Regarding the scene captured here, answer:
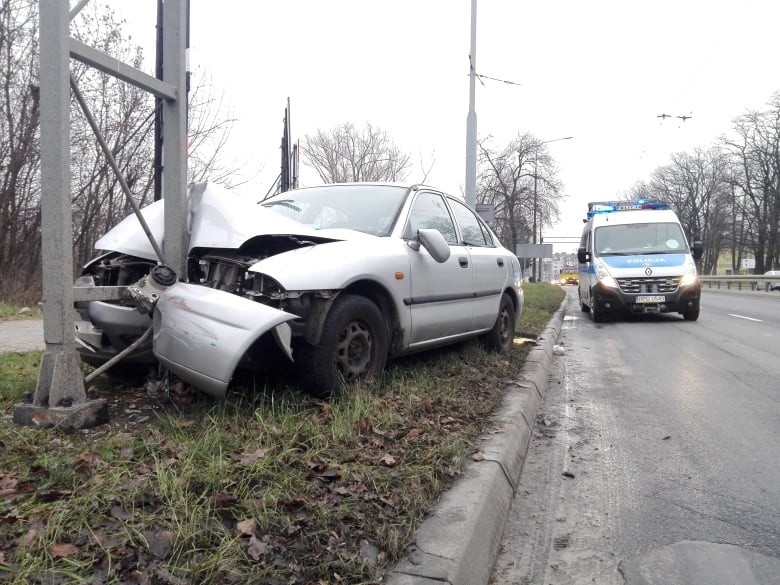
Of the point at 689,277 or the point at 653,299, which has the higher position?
the point at 689,277

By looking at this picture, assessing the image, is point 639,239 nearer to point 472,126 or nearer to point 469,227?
point 472,126

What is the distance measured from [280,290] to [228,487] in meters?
1.37

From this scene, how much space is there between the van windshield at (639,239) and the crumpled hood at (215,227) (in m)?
10.4

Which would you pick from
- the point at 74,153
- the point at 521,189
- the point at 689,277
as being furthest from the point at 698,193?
the point at 74,153

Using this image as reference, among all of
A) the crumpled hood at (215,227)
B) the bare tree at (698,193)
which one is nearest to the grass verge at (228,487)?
the crumpled hood at (215,227)

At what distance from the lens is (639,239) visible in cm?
1336

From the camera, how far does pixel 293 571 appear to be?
2047 millimetres

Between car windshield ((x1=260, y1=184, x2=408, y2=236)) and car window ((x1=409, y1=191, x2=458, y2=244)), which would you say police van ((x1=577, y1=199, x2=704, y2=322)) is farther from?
car windshield ((x1=260, y1=184, x2=408, y2=236))

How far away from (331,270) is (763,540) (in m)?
2.60

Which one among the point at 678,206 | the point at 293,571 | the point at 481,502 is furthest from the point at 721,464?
the point at 678,206

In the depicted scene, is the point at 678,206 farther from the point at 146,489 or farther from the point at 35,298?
the point at 146,489

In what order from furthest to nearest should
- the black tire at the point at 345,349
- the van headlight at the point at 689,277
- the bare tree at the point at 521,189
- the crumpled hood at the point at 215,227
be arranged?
the bare tree at the point at 521,189 → the van headlight at the point at 689,277 → the crumpled hood at the point at 215,227 → the black tire at the point at 345,349

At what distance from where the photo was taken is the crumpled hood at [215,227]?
12.5 ft

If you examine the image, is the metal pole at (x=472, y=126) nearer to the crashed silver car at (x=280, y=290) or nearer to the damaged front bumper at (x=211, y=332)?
the crashed silver car at (x=280, y=290)
